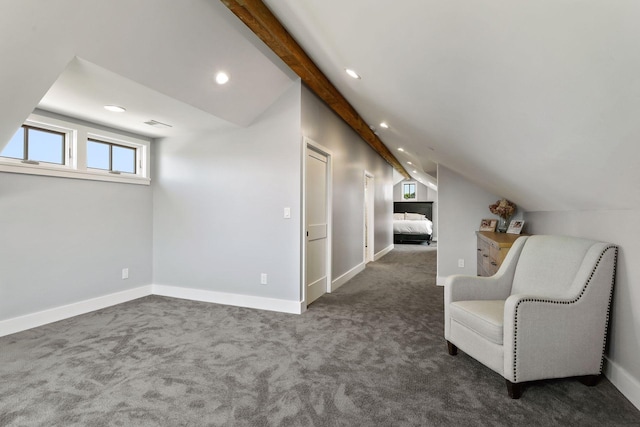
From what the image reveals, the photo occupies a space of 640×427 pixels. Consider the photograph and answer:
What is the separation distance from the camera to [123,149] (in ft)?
13.1

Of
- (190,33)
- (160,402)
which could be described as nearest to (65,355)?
(160,402)

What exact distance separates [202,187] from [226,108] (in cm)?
113

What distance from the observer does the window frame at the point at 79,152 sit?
9.81 ft

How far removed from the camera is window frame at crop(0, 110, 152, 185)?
2990 mm

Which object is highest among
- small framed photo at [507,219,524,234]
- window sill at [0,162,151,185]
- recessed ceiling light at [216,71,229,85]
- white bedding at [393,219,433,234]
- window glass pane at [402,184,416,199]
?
recessed ceiling light at [216,71,229,85]

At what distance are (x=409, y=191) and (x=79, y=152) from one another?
1198 centimetres

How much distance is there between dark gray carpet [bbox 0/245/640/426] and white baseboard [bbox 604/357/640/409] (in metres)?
0.05

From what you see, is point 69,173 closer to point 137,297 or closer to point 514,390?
point 137,297

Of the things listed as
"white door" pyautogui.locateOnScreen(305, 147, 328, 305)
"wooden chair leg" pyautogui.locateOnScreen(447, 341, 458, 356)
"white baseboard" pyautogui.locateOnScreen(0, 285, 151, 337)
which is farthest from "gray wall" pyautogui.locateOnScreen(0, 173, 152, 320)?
"wooden chair leg" pyautogui.locateOnScreen(447, 341, 458, 356)

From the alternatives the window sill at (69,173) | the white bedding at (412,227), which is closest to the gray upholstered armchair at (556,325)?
the window sill at (69,173)

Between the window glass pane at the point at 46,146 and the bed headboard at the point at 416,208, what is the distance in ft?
37.1

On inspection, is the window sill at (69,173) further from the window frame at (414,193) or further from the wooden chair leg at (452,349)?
the window frame at (414,193)

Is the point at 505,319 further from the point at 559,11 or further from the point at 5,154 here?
the point at 5,154

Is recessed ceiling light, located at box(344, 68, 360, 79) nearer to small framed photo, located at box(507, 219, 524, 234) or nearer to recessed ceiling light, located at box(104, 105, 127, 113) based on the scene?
recessed ceiling light, located at box(104, 105, 127, 113)
